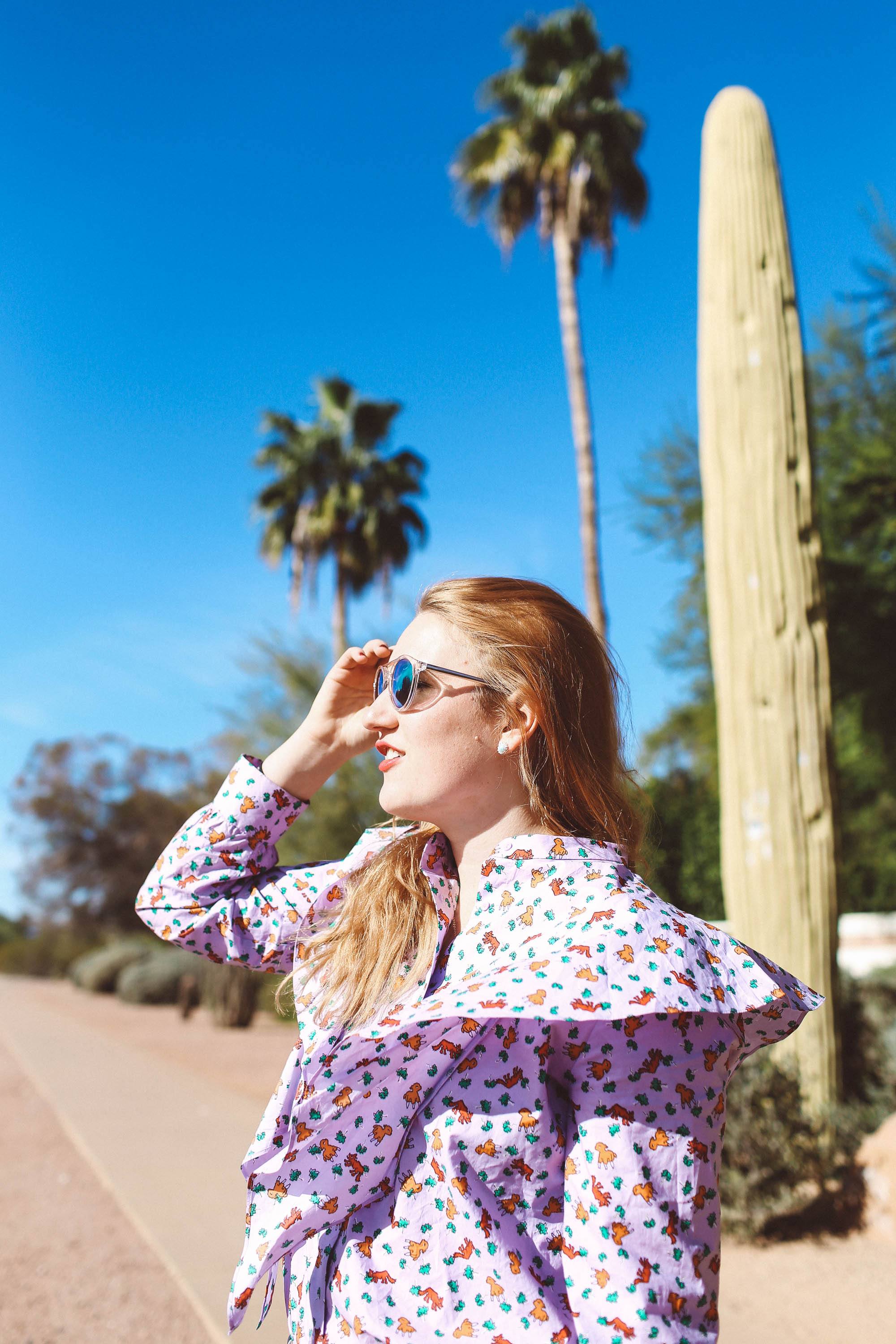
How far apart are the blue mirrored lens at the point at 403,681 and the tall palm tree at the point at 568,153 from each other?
13.8 meters

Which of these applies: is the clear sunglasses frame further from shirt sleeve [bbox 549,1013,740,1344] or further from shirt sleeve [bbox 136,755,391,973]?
shirt sleeve [bbox 549,1013,740,1344]

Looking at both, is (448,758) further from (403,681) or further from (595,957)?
(595,957)

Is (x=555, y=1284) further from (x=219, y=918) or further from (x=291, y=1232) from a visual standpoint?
(x=219, y=918)

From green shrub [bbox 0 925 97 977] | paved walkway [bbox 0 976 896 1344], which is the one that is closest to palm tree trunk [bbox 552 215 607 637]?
paved walkway [bbox 0 976 896 1344]

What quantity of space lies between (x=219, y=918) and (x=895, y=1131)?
4317 millimetres

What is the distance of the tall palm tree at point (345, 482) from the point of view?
2359cm

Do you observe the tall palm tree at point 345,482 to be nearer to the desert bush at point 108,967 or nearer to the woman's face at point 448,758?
the desert bush at point 108,967

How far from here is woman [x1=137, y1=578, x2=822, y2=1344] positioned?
1.46 metres

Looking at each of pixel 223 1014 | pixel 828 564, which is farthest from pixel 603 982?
pixel 223 1014

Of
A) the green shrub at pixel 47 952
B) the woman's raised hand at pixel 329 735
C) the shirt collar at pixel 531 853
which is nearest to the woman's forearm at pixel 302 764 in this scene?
the woman's raised hand at pixel 329 735

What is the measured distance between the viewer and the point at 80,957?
1428 inches

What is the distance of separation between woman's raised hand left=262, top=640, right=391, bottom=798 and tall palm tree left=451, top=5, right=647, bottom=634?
13.6 meters

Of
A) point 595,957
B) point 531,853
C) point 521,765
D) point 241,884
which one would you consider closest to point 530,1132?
point 595,957

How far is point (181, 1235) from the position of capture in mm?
5344
